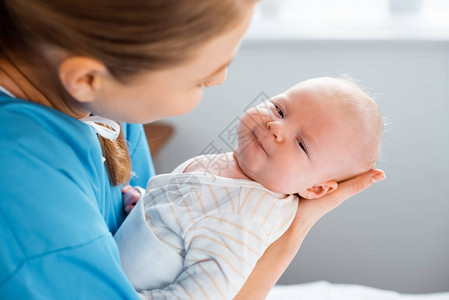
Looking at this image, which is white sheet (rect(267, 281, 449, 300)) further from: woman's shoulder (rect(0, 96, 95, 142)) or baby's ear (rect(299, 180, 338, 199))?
woman's shoulder (rect(0, 96, 95, 142))

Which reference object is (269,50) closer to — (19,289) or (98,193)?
(98,193)

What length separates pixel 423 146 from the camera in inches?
72.6

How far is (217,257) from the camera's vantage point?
936 mm

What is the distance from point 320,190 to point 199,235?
30cm

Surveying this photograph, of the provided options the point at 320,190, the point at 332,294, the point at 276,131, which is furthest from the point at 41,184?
the point at 332,294

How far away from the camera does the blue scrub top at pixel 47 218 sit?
630mm

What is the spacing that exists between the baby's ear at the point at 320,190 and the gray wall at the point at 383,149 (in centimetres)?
80

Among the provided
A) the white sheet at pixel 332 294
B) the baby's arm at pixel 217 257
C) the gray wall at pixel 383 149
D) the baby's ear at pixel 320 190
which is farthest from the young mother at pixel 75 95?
the gray wall at pixel 383 149

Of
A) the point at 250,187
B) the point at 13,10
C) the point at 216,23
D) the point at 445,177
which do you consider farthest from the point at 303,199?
the point at 445,177

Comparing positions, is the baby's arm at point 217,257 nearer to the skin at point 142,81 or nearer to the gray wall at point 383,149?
the skin at point 142,81

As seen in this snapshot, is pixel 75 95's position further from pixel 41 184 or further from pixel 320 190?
pixel 320 190

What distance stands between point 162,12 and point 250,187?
56 cm

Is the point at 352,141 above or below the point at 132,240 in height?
above

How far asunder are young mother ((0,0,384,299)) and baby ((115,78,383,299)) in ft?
0.73
